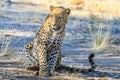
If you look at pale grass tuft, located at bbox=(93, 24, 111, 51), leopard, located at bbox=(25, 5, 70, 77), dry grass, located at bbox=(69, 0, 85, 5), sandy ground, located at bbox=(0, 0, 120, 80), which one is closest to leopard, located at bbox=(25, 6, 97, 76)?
leopard, located at bbox=(25, 5, 70, 77)

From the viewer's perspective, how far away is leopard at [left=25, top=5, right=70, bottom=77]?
9.30 m

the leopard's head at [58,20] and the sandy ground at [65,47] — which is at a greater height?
the leopard's head at [58,20]

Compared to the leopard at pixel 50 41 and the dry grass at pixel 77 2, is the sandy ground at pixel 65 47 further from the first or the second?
the dry grass at pixel 77 2

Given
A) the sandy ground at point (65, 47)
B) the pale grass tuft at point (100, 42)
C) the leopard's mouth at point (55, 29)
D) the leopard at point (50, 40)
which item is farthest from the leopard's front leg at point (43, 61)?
the pale grass tuft at point (100, 42)

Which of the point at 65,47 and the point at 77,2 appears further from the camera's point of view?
the point at 77,2

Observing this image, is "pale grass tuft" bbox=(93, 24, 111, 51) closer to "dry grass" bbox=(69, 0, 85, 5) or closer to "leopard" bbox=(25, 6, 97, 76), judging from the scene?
"leopard" bbox=(25, 6, 97, 76)

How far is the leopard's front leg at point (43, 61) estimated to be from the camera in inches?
371

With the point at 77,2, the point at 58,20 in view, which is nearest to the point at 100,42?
the point at 58,20

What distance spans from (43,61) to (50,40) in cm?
42

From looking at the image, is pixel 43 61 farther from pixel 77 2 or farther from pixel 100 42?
pixel 77 2

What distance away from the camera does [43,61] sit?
9.48 m

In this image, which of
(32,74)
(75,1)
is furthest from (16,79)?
(75,1)

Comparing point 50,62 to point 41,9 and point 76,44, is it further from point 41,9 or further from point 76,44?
point 41,9

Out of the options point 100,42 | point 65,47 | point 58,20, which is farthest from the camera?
point 100,42
